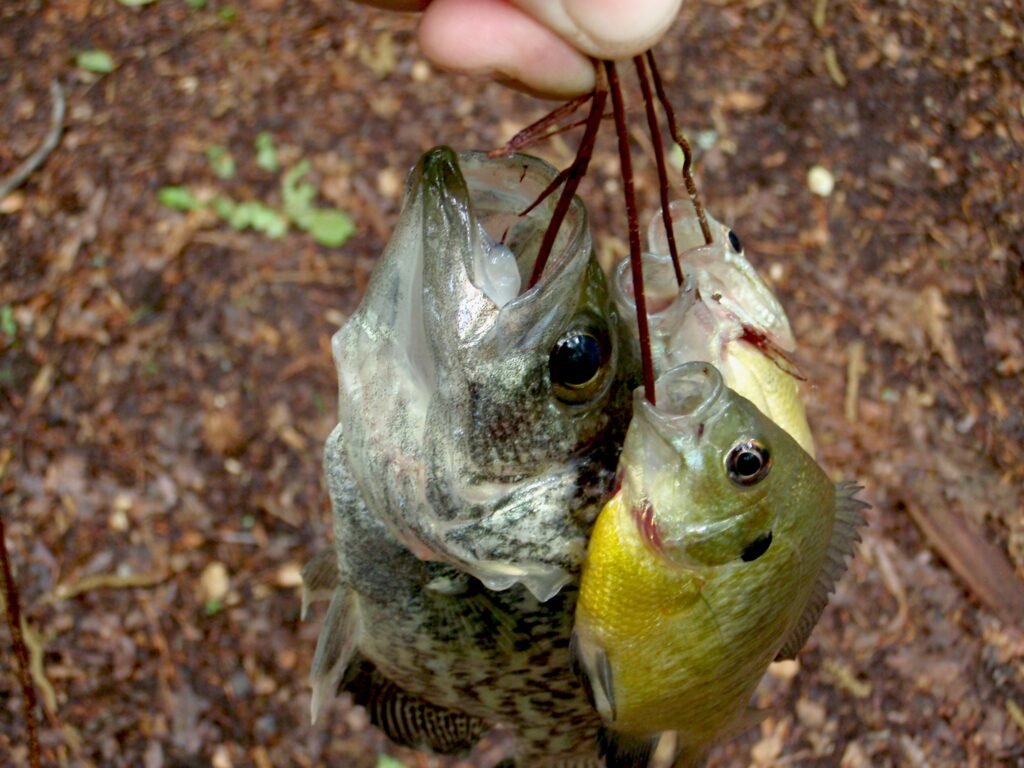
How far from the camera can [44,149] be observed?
370 cm

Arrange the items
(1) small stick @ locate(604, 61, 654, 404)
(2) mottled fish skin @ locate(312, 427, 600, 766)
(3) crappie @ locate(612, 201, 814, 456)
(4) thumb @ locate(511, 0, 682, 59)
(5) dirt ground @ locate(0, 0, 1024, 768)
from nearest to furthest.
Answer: (1) small stick @ locate(604, 61, 654, 404) → (4) thumb @ locate(511, 0, 682, 59) → (3) crappie @ locate(612, 201, 814, 456) → (2) mottled fish skin @ locate(312, 427, 600, 766) → (5) dirt ground @ locate(0, 0, 1024, 768)

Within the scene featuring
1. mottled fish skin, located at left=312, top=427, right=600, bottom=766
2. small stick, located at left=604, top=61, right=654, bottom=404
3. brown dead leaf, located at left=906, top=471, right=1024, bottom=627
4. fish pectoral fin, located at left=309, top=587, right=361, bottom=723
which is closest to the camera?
small stick, located at left=604, top=61, right=654, bottom=404

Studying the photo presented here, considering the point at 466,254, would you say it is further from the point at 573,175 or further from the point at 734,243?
the point at 734,243

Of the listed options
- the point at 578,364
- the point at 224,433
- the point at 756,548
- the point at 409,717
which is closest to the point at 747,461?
the point at 756,548

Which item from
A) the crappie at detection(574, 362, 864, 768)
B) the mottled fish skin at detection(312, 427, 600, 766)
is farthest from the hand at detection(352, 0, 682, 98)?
the mottled fish skin at detection(312, 427, 600, 766)

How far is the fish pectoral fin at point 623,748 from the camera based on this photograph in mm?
1246

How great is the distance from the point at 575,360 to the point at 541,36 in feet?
1.23

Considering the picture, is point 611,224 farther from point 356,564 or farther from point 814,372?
point 356,564

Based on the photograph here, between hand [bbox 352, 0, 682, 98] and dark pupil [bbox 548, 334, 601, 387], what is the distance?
310 mm

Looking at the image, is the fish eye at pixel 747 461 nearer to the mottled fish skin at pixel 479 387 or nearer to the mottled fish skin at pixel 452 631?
the mottled fish skin at pixel 479 387

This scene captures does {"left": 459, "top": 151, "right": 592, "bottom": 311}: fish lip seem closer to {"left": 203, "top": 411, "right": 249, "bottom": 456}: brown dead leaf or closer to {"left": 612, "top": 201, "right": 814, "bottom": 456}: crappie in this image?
{"left": 612, "top": 201, "right": 814, "bottom": 456}: crappie

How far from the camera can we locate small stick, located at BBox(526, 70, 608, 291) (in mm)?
929

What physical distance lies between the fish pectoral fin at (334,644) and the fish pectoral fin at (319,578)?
0.12 meters

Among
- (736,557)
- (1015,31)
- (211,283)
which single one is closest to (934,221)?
(1015,31)
